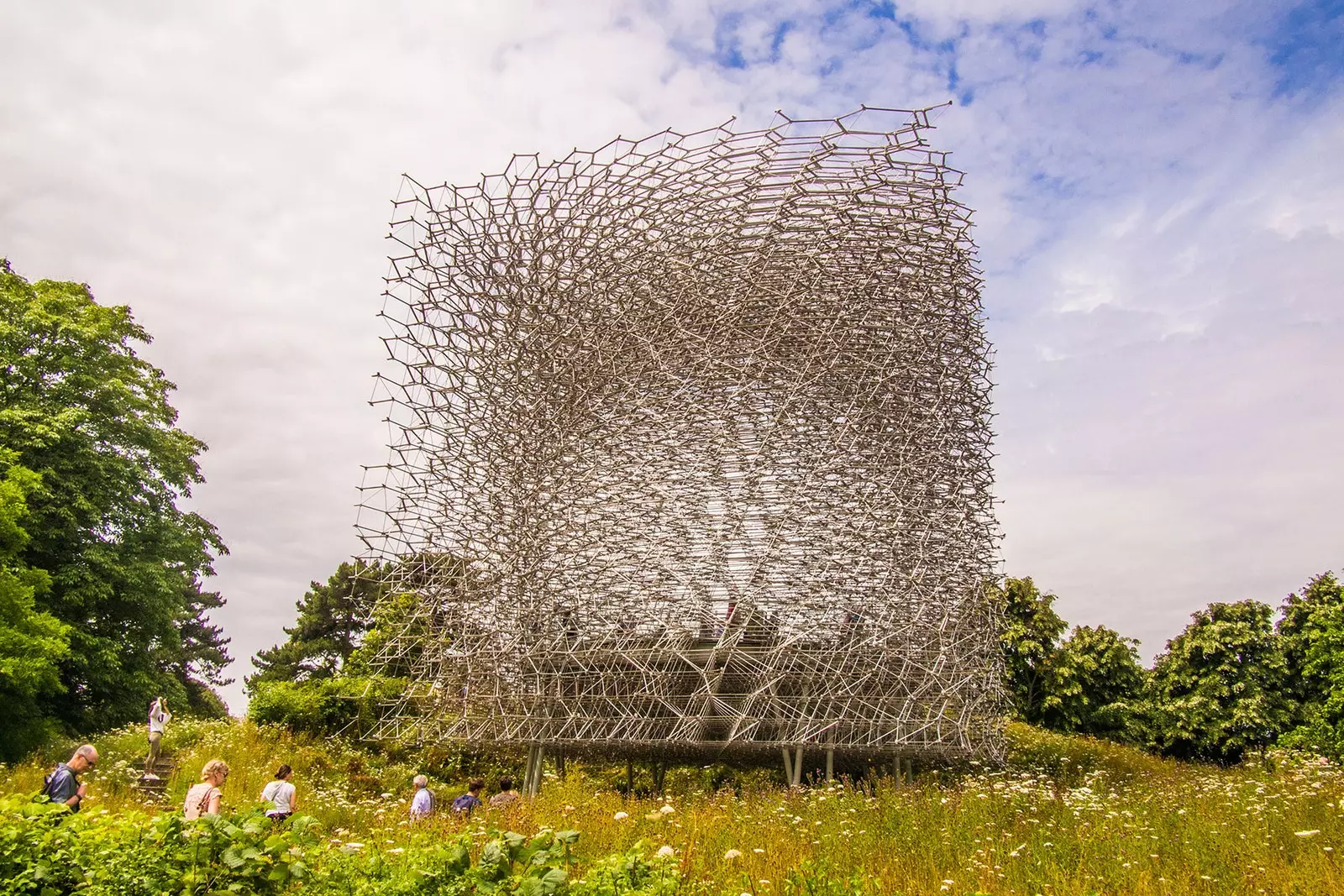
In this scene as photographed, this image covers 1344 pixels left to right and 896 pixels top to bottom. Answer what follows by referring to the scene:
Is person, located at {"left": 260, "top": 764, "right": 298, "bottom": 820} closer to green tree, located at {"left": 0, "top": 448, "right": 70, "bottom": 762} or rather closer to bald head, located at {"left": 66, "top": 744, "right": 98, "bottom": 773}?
bald head, located at {"left": 66, "top": 744, "right": 98, "bottom": 773}

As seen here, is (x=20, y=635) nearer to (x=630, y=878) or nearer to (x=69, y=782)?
(x=69, y=782)

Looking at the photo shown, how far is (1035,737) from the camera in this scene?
69.1ft

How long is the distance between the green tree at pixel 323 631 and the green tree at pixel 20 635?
56.6 feet

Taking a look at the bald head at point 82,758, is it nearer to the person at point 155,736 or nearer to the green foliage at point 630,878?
the green foliage at point 630,878

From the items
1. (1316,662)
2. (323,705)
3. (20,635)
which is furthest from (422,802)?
(1316,662)

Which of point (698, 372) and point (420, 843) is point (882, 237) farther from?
point (420, 843)

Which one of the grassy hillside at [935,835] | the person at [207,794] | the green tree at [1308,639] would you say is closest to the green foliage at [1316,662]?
the green tree at [1308,639]

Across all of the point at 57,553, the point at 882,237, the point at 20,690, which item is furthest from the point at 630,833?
the point at 57,553

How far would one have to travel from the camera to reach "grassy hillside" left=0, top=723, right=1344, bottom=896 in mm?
5930

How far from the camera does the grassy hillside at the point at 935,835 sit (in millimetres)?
5930

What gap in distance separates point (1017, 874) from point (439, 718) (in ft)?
41.4

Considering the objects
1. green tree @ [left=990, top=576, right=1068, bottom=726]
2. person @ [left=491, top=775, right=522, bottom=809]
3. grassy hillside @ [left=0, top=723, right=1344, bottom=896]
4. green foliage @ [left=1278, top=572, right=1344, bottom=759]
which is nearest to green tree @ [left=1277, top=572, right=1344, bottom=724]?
green foliage @ [left=1278, top=572, right=1344, bottom=759]

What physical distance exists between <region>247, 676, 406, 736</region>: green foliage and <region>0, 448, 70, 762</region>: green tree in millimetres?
3829

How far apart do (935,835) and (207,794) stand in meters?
6.20
